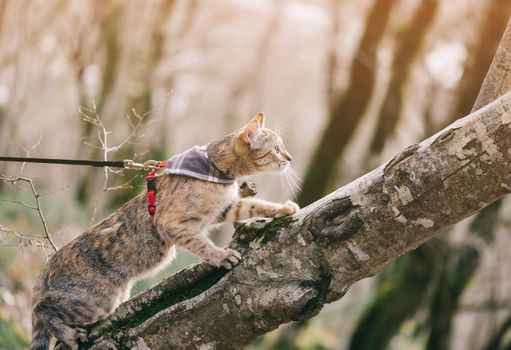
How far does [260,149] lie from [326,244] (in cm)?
115

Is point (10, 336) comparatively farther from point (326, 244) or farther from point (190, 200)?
point (326, 244)

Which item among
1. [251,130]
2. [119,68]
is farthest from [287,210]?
[119,68]

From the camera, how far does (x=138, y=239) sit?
4164mm

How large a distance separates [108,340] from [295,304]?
47.2 inches

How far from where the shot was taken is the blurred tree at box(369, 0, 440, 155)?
9673 millimetres

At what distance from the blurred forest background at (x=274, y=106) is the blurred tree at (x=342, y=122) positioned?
2 cm

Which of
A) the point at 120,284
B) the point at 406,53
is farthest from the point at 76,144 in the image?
the point at 120,284

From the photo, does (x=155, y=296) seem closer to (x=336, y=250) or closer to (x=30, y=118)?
(x=336, y=250)

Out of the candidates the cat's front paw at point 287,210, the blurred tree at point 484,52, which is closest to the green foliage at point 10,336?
the cat's front paw at point 287,210

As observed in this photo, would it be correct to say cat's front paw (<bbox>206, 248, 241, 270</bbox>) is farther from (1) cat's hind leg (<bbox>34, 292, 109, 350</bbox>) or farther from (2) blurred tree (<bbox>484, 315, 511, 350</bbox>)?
(2) blurred tree (<bbox>484, 315, 511, 350</bbox>)

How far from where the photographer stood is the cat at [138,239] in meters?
4.06

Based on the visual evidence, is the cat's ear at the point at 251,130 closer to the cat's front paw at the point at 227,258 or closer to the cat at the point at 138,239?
the cat at the point at 138,239

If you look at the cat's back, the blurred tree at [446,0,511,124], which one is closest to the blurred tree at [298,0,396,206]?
the blurred tree at [446,0,511,124]

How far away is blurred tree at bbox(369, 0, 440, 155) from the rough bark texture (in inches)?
257
